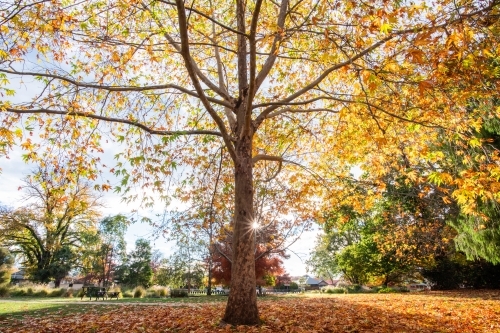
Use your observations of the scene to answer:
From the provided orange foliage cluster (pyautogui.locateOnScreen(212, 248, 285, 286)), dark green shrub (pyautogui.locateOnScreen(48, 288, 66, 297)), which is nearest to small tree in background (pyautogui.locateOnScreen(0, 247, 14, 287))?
dark green shrub (pyautogui.locateOnScreen(48, 288, 66, 297))

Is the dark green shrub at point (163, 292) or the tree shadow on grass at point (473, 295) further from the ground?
the dark green shrub at point (163, 292)

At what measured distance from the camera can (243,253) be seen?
20.8ft

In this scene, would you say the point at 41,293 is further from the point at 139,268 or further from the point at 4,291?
the point at 139,268

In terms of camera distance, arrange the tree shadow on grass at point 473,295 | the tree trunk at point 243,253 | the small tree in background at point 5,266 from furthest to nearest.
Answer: the small tree in background at point 5,266, the tree shadow on grass at point 473,295, the tree trunk at point 243,253

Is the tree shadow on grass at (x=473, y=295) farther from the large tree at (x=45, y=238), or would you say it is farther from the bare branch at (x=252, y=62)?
the large tree at (x=45, y=238)

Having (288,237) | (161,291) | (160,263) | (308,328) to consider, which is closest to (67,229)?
(160,263)

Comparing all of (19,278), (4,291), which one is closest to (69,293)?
(4,291)

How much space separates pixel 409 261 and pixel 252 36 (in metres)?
25.3

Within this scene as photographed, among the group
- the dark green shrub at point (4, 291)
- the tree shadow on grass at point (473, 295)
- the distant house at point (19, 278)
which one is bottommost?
the tree shadow on grass at point (473, 295)

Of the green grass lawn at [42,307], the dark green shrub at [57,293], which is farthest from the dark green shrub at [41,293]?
the green grass lawn at [42,307]

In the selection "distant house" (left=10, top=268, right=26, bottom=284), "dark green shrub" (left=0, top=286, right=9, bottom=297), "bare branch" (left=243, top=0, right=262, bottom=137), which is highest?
"bare branch" (left=243, top=0, right=262, bottom=137)

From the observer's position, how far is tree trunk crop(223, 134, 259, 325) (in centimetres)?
600

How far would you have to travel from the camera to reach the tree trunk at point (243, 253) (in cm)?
600

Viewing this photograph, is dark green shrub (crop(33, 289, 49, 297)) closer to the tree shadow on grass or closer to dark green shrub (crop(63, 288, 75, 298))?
dark green shrub (crop(63, 288, 75, 298))
